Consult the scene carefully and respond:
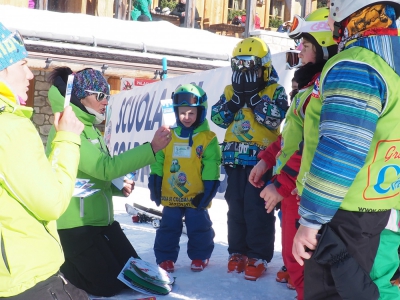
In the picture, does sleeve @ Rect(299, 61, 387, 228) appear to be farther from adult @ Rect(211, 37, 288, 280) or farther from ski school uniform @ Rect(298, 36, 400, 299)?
adult @ Rect(211, 37, 288, 280)

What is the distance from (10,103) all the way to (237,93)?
269 cm

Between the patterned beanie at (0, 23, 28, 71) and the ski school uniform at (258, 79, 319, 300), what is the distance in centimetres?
137

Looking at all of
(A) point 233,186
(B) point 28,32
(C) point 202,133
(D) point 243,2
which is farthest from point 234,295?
(D) point 243,2

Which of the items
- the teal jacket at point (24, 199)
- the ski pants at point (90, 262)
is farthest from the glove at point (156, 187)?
the teal jacket at point (24, 199)

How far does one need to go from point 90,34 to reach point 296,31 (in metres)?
9.92

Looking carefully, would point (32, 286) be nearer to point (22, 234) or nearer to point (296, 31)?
point (22, 234)

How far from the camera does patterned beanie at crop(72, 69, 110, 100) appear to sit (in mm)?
4008

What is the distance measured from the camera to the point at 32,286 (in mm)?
2109

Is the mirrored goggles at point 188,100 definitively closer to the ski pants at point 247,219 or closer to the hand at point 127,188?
the ski pants at point 247,219

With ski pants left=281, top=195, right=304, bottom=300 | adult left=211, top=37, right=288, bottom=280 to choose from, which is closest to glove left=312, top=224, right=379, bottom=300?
ski pants left=281, top=195, right=304, bottom=300

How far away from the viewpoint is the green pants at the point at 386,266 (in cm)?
209

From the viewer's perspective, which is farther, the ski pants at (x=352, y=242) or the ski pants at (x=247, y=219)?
the ski pants at (x=247, y=219)

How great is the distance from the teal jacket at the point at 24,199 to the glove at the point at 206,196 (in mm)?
2514

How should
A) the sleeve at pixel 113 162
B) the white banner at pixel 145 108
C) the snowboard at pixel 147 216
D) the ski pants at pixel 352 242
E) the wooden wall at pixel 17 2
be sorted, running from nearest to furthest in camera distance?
the ski pants at pixel 352 242 < the sleeve at pixel 113 162 < the snowboard at pixel 147 216 < the white banner at pixel 145 108 < the wooden wall at pixel 17 2
